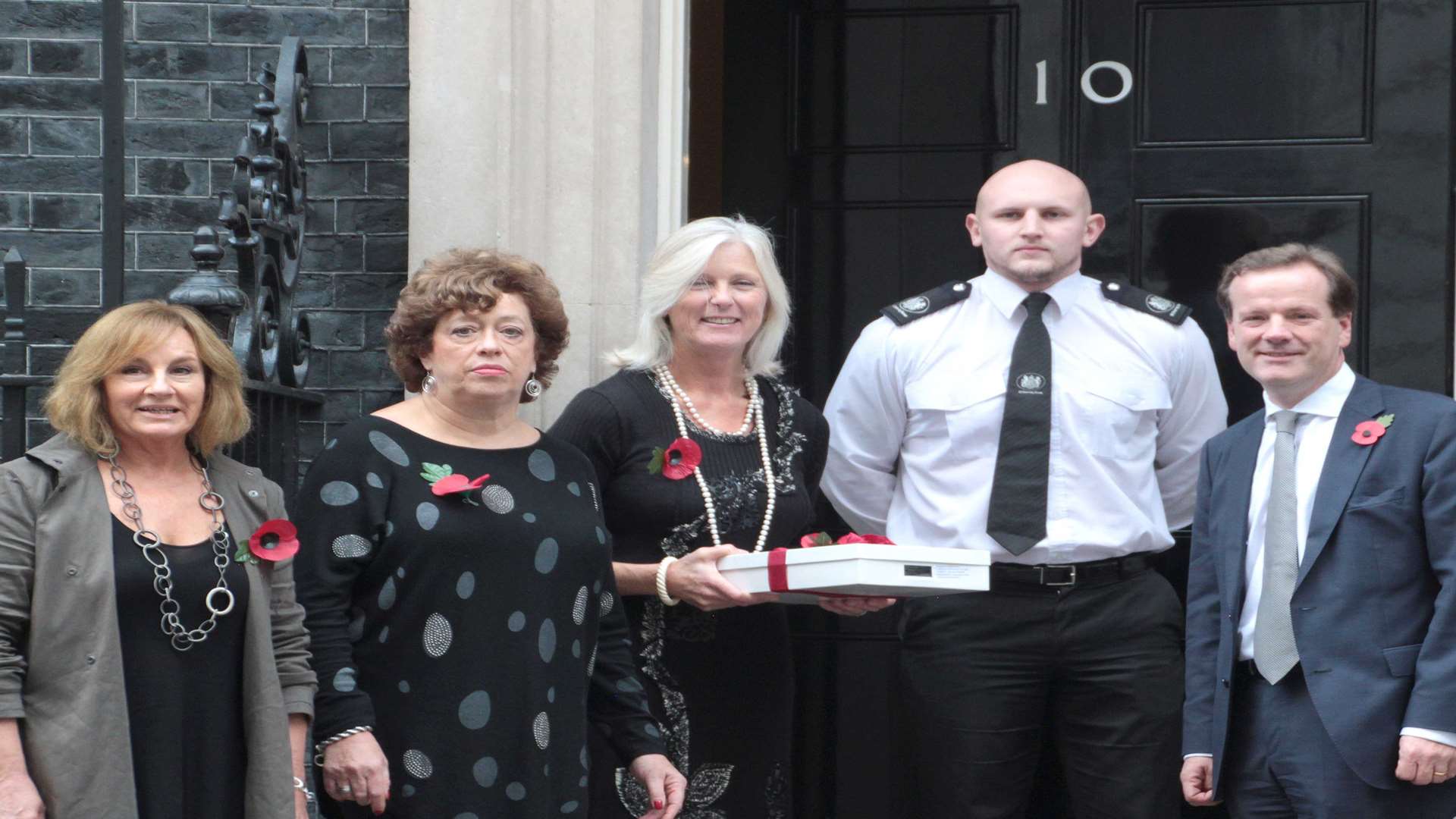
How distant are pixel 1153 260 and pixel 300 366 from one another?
2627 mm

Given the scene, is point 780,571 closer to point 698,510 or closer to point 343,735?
point 698,510

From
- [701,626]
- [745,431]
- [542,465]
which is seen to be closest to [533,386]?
[542,465]

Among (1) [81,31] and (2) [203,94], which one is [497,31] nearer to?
(2) [203,94]

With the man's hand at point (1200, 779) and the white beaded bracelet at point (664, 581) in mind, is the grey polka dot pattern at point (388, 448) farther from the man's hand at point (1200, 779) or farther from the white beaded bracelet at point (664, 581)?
the man's hand at point (1200, 779)

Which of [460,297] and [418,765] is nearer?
[418,765]

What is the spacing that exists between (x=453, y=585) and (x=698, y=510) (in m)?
0.78

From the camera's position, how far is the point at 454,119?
16.4 feet

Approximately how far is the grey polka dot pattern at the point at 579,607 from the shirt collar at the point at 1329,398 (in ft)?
5.48

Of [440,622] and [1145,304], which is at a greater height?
[1145,304]

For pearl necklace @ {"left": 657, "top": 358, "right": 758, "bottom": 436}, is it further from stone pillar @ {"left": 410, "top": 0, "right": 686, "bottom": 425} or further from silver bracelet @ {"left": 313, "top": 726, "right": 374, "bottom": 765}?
silver bracelet @ {"left": 313, "top": 726, "right": 374, "bottom": 765}

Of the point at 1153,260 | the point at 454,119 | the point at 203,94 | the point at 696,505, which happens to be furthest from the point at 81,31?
the point at 1153,260

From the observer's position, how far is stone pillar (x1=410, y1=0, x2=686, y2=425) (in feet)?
16.3

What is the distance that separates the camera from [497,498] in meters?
3.72

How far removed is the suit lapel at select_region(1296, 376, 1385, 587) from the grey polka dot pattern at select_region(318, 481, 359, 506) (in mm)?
2053
